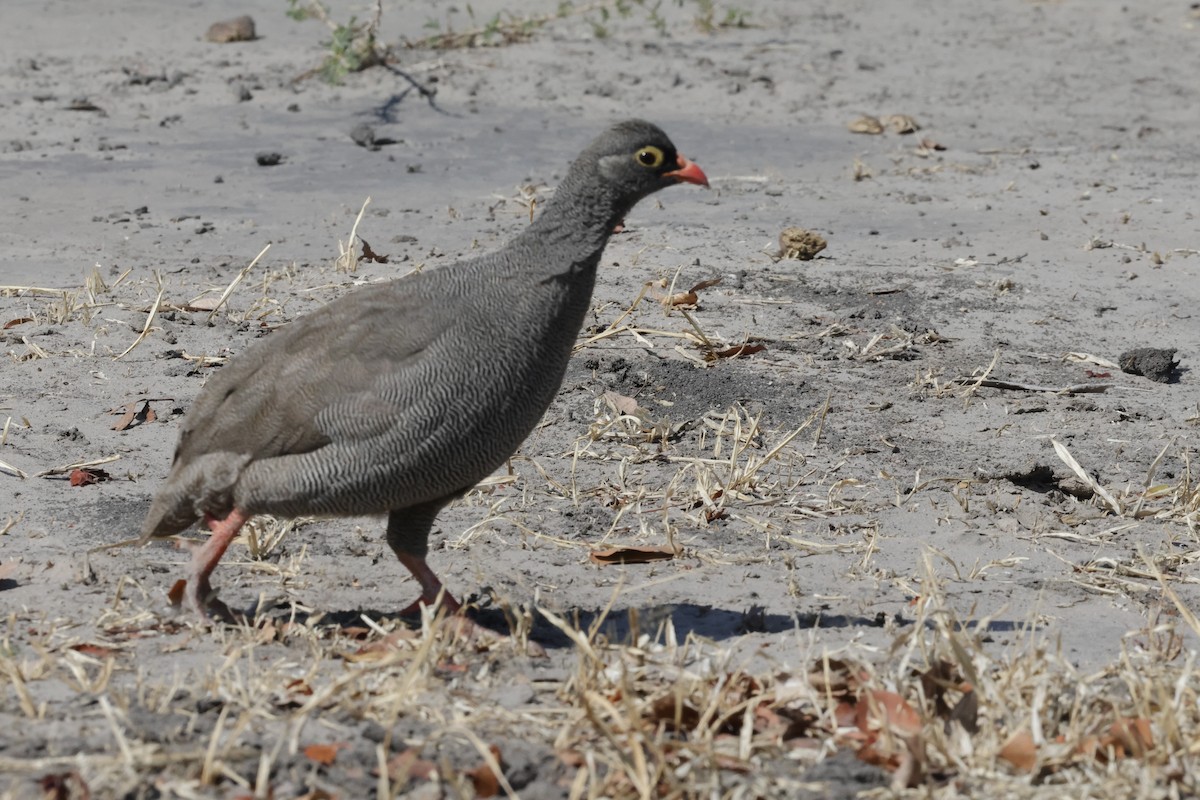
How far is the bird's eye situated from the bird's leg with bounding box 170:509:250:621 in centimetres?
168

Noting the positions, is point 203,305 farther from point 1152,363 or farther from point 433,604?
point 1152,363

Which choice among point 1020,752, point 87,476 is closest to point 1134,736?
point 1020,752

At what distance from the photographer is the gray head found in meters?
4.84

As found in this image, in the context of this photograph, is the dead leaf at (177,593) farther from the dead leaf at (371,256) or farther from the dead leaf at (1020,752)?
the dead leaf at (371,256)

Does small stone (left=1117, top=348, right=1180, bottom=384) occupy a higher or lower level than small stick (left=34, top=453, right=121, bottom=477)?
higher

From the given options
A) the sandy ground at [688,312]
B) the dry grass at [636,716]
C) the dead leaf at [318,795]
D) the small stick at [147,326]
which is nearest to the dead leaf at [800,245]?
the sandy ground at [688,312]

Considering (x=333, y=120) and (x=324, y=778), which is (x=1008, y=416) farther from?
(x=333, y=120)

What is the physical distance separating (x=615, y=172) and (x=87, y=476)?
251 cm

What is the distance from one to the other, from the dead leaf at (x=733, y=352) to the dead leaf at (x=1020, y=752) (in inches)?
140

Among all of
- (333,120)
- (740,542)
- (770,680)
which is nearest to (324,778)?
(770,680)

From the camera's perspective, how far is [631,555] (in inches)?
213

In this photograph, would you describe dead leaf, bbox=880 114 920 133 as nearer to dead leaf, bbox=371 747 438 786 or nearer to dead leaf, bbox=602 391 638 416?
dead leaf, bbox=602 391 638 416

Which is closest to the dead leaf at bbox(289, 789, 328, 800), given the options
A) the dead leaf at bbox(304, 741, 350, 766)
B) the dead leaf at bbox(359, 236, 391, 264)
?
the dead leaf at bbox(304, 741, 350, 766)

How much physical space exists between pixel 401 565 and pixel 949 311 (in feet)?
12.1
